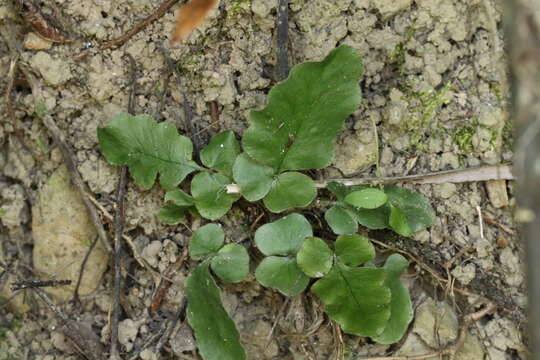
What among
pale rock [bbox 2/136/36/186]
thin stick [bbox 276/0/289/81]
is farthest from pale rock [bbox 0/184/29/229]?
thin stick [bbox 276/0/289/81]

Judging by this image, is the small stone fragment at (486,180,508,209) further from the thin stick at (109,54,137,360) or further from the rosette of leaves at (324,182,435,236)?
the thin stick at (109,54,137,360)

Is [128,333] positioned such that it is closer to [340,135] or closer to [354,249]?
[354,249]

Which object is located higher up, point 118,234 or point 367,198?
point 118,234

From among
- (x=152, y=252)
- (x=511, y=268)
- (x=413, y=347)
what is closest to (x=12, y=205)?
(x=152, y=252)

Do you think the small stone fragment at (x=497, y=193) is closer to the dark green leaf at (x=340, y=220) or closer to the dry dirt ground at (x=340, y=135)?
the dry dirt ground at (x=340, y=135)

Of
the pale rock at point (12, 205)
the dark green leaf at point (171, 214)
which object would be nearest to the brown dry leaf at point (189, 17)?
the dark green leaf at point (171, 214)

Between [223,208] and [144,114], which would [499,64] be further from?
[144,114]
